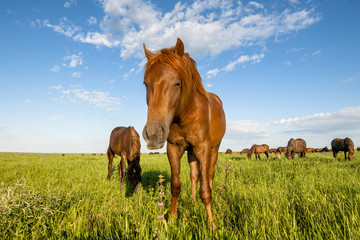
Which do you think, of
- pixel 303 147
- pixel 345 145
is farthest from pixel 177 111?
pixel 303 147

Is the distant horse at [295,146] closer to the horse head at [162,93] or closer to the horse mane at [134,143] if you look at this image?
the horse mane at [134,143]

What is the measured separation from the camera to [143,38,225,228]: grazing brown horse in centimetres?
201

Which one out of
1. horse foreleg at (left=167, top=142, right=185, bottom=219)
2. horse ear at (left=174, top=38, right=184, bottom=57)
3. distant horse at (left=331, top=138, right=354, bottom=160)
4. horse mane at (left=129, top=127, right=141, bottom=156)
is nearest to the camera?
horse ear at (left=174, top=38, right=184, bottom=57)

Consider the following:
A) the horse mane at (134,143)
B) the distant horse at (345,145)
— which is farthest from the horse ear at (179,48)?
the distant horse at (345,145)

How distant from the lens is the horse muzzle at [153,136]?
191 cm

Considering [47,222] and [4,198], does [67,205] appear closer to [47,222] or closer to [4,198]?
[47,222]

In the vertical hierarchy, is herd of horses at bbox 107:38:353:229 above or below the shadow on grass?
above

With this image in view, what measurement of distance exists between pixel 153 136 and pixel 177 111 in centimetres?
63

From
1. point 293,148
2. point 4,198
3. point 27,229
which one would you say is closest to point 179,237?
point 27,229

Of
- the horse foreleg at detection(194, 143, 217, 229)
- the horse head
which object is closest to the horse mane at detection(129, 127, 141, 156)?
the horse foreleg at detection(194, 143, 217, 229)

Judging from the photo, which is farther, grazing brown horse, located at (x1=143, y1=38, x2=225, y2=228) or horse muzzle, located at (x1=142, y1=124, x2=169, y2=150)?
grazing brown horse, located at (x1=143, y1=38, x2=225, y2=228)

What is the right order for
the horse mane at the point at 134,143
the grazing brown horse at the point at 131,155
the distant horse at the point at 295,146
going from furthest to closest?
the distant horse at the point at 295,146
the horse mane at the point at 134,143
the grazing brown horse at the point at 131,155

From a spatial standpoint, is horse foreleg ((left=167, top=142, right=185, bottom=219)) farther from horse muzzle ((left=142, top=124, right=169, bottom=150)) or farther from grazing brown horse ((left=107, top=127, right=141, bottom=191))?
grazing brown horse ((left=107, top=127, right=141, bottom=191))

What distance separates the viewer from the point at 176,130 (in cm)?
287
